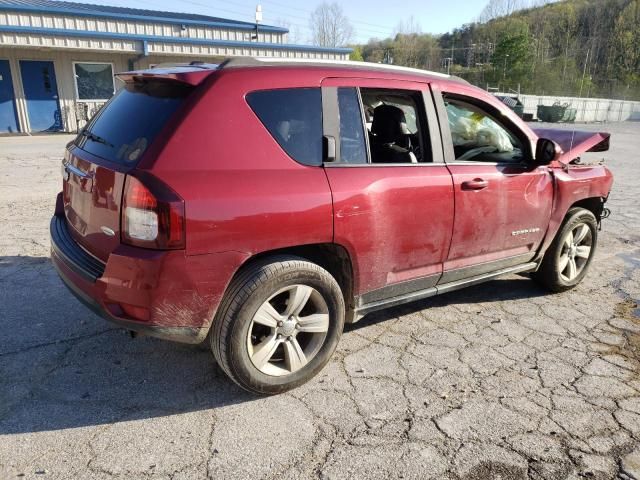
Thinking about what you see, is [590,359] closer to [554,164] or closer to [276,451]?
[554,164]

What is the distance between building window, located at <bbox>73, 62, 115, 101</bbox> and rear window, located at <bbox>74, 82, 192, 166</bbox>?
17.4 metres

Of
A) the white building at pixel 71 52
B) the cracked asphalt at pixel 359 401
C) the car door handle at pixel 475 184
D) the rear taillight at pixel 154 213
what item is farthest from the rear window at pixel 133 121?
the white building at pixel 71 52

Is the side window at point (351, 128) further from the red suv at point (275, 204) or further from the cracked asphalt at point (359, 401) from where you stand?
the cracked asphalt at point (359, 401)

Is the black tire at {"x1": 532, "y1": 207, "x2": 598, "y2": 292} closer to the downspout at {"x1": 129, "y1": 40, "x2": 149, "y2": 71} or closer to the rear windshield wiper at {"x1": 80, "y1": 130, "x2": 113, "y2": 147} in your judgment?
the rear windshield wiper at {"x1": 80, "y1": 130, "x2": 113, "y2": 147}

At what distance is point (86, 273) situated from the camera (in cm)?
269

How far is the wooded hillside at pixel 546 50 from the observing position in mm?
51844

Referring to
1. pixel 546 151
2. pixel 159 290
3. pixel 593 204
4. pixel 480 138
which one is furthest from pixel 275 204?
pixel 593 204

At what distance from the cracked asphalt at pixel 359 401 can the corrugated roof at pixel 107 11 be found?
15587mm

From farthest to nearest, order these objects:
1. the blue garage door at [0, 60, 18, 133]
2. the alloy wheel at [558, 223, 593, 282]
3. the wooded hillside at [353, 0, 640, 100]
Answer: the wooded hillside at [353, 0, 640, 100] < the blue garage door at [0, 60, 18, 133] < the alloy wheel at [558, 223, 593, 282]

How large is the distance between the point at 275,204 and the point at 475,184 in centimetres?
159

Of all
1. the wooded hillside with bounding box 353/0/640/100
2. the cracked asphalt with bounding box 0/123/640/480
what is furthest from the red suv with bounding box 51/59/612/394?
Answer: the wooded hillside with bounding box 353/0/640/100

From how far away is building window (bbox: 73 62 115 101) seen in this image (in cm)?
1806

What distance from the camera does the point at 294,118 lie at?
2.84m

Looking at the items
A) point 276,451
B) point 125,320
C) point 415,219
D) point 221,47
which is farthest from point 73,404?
point 221,47
